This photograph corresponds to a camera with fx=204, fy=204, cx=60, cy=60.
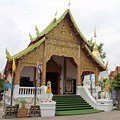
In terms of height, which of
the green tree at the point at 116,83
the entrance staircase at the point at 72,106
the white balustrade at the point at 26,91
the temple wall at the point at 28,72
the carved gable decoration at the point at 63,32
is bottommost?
the entrance staircase at the point at 72,106

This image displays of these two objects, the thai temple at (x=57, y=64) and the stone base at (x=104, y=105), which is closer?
the thai temple at (x=57, y=64)

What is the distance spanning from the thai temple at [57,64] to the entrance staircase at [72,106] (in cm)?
36

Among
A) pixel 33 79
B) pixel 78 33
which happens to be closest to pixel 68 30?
pixel 78 33

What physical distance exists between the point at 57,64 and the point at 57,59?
425 millimetres

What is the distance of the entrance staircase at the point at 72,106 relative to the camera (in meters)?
10.7

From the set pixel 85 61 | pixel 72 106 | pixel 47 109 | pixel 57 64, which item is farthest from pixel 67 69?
pixel 47 109

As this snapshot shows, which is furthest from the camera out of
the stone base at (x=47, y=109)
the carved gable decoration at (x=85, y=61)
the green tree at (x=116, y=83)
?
the carved gable decoration at (x=85, y=61)

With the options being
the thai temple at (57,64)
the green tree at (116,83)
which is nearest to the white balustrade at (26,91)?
the thai temple at (57,64)

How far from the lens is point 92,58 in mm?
14203

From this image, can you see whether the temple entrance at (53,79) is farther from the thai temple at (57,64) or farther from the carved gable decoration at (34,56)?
the carved gable decoration at (34,56)

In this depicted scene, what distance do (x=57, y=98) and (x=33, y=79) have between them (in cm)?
290

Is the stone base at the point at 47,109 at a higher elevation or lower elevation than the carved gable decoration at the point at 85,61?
lower

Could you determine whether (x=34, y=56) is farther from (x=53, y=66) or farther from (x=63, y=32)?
(x=53, y=66)

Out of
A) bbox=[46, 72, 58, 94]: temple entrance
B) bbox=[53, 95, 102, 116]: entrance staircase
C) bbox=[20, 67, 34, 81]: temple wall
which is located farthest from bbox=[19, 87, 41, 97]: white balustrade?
bbox=[46, 72, 58, 94]: temple entrance
